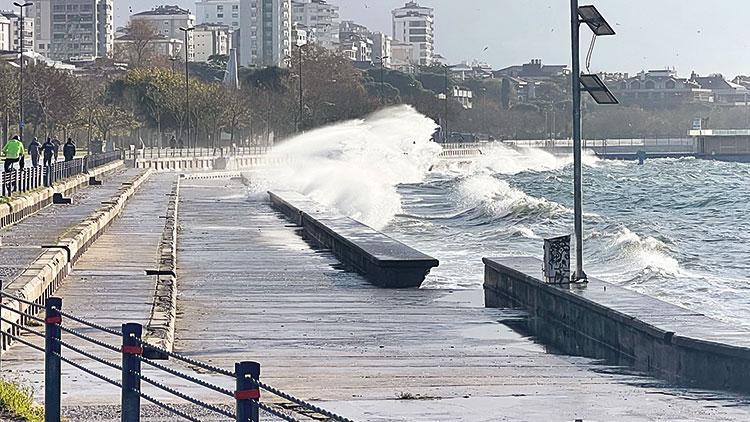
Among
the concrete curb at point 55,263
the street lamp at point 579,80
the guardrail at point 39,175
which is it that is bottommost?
the concrete curb at point 55,263

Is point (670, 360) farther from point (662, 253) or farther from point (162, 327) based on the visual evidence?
point (662, 253)

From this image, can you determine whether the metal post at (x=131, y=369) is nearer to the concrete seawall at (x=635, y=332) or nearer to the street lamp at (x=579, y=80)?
the concrete seawall at (x=635, y=332)

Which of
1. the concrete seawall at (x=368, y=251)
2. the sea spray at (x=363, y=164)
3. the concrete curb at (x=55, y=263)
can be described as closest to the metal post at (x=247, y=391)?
the concrete curb at (x=55, y=263)

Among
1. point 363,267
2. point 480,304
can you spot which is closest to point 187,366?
point 480,304

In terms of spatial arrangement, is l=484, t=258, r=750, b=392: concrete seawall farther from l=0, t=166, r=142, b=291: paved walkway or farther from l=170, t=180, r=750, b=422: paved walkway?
l=0, t=166, r=142, b=291: paved walkway

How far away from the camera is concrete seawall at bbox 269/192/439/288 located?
74.6 ft

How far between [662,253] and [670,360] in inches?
791

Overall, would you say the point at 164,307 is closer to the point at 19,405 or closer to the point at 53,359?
the point at 19,405

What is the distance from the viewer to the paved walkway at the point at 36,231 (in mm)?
18564

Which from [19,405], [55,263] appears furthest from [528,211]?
[19,405]

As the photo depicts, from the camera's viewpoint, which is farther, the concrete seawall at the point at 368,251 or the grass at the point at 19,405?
the concrete seawall at the point at 368,251

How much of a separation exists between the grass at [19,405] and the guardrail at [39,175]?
79.5 feet

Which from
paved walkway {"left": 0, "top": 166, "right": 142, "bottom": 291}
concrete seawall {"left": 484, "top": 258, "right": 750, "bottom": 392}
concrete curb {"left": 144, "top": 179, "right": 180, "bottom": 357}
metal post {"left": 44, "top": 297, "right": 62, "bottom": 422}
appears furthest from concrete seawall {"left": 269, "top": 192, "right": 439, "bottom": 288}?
metal post {"left": 44, "top": 297, "right": 62, "bottom": 422}

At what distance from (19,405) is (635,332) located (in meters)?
6.54
